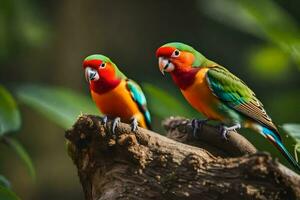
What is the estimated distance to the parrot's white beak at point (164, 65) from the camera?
2.03m

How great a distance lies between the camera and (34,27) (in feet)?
14.7

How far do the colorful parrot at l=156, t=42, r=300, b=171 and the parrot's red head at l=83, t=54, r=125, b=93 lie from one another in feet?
0.65

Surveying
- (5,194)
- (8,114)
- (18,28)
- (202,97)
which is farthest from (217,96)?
(18,28)

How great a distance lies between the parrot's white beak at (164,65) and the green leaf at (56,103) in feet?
2.27

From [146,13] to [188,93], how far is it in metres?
4.20

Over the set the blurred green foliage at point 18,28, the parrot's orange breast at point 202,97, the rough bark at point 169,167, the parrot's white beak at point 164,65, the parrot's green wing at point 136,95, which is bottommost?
the rough bark at point 169,167

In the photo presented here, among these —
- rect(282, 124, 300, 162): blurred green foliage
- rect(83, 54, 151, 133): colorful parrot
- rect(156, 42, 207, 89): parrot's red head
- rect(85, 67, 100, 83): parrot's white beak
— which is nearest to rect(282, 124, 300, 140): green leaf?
rect(282, 124, 300, 162): blurred green foliage

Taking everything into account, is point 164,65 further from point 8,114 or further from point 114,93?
point 8,114

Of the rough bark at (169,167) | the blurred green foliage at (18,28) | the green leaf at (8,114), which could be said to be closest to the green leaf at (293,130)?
the rough bark at (169,167)

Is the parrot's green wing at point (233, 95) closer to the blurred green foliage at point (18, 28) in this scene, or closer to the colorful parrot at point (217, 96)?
the colorful parrot at point (217, 96)

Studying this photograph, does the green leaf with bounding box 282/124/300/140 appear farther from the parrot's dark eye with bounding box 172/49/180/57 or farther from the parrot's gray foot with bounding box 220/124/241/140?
the parrot's dark eye with bounding box 172/49/180/57

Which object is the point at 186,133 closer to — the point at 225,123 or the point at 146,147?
the point at 225,123

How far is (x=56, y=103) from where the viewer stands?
2.76 metres

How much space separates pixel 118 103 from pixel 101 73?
0.52 ft
